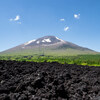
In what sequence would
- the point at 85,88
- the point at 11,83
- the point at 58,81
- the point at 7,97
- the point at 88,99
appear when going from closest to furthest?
the point at 7,97 < the point at 88,99 < the point at 11,83 < the point at 85,88 < the point at 58,81

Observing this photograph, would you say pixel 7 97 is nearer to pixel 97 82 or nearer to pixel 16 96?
pixel 16 96

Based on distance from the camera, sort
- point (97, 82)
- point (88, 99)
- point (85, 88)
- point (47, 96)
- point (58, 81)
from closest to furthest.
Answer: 1. point (47, 96)
2. point (88, 99)
3. point (85, 88)
4. point (58, 81)
5. point (97, 82)

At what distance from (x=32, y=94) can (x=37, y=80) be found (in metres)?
1.78

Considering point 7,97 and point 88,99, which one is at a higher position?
point 7,97

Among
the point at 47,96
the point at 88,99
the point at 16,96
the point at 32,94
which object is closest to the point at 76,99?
the point at 88,99

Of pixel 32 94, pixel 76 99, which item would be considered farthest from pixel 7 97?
pixel 76 99

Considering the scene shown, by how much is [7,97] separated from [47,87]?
3067mm

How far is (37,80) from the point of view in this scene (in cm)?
1047

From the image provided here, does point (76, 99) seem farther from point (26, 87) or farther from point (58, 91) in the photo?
point (26, 87)

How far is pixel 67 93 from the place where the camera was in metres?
10.0

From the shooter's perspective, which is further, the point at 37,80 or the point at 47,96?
the point at 37,80

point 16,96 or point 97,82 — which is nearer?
point 16,96

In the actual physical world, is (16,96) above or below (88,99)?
above

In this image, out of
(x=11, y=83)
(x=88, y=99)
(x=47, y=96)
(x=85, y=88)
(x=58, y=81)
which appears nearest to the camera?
(x=47, y=96)
